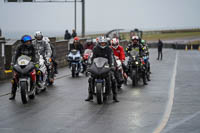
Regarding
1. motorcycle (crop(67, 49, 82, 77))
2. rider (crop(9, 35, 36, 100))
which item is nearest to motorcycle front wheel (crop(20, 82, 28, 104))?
rider (crop(9, 35, 36, 100))

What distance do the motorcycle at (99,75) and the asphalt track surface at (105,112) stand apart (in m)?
0.32

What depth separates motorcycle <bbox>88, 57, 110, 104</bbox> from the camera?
41.7 feet

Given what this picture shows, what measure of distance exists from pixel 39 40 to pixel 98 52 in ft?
11.6

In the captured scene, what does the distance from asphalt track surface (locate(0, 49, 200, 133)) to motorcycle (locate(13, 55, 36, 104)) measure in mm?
297

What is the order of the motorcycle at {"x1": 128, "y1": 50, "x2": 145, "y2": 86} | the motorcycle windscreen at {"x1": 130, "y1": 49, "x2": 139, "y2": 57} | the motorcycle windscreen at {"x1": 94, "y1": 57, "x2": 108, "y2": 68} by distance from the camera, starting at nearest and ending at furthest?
the motorcycle windscreen at {"x1": 94, "y1": 57, "x2": 108, "y2": 68} → the motorcycle at {"x1": 128, "y1": 50, "x2": 145, "y2": 86} → the motorcycle windscreen at {"x1": 130, "y1": 49, "x2": 139, "y2": 57}

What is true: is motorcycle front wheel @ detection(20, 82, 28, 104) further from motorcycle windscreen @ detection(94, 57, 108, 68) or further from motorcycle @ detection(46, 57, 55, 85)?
motorcycle @ detection(46, 57, 55, 85)

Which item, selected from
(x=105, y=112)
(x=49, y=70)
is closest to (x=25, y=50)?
(x=49, y=70)

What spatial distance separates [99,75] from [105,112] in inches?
58.2

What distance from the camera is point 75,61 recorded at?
22469mm

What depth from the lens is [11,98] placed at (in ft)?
45.5

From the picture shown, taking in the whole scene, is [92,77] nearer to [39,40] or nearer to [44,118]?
[44,118]

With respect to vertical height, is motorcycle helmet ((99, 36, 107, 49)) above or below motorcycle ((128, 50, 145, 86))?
above

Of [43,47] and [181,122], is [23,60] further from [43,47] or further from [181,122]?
[181,122]

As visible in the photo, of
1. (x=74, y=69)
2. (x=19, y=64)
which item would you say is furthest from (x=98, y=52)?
(x=74, y=69)
